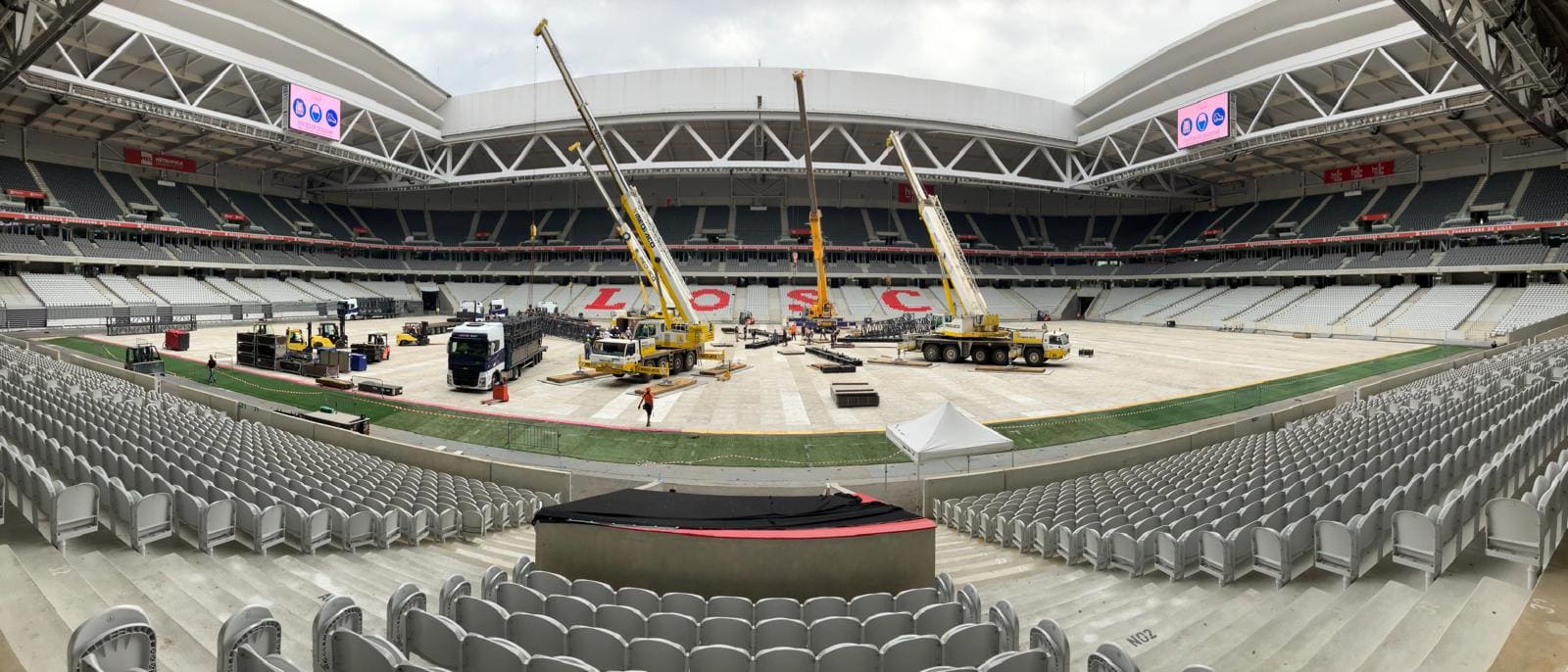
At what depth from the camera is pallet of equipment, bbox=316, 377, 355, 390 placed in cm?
2353

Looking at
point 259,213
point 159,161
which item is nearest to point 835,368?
point 259,213

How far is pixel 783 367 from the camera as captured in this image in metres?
32.0

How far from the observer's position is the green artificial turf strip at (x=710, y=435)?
625 inches

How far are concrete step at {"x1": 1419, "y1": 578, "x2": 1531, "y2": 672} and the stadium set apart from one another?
0.04 metres

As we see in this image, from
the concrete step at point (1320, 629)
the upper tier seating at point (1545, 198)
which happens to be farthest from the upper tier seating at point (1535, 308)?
the concrete step at point (1320, 629)

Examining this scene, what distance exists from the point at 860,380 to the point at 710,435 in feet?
37.1

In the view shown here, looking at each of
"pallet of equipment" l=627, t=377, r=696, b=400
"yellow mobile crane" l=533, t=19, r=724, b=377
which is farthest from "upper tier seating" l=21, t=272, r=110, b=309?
"pallet of equipment" l=627, t=377, r=696, b=400

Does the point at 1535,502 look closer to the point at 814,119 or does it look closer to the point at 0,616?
the point at 0,616

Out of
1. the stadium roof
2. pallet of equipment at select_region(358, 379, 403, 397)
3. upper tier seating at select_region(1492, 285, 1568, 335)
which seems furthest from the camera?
the stadium roof

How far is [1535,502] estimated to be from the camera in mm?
5980

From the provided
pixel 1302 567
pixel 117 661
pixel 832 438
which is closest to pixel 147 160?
pixel 832 438

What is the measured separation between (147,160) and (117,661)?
83125mm

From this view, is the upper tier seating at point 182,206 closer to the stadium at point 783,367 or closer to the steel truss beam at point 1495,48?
the stadium at point 783,367

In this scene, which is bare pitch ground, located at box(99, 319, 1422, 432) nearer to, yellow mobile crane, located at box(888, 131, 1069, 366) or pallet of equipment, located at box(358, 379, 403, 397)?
pallet of equipment, located at box(358, 379, 403, 397)
